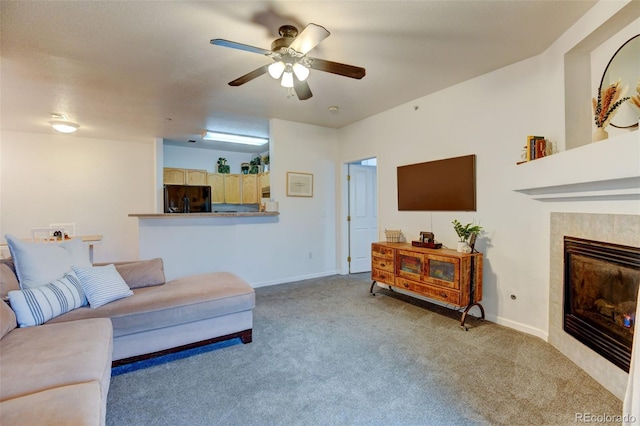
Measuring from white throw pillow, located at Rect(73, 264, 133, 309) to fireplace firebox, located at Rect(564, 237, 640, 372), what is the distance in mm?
3561

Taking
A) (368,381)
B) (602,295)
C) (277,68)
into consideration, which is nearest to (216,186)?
(277,68)

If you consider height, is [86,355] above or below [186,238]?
below

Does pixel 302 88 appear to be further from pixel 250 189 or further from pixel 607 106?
pixel 250 189

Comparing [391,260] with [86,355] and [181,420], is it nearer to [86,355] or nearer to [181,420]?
[181,420]

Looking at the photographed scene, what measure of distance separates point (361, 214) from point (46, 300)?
4406mm

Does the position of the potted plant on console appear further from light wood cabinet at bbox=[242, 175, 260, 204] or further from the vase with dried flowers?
light wood cabinet at bbox=[242, 175, 260, 204]

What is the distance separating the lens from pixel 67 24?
7.30 ft

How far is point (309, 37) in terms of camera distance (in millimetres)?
1950

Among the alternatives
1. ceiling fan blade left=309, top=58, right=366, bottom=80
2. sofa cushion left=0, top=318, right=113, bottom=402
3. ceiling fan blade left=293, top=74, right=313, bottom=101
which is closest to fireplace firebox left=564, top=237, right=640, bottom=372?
ceiling fan blade left=309, top=58, right=366, bottom=80

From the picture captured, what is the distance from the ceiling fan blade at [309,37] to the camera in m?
1.84

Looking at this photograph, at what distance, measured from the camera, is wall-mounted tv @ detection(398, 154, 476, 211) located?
10.9 feet

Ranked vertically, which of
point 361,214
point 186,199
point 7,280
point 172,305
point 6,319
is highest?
point 186,199

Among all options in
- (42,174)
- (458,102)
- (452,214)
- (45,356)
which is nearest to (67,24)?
(45,356)

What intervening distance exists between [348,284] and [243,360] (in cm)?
252
